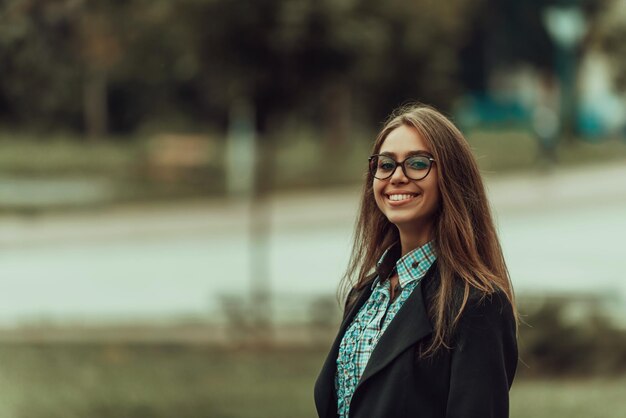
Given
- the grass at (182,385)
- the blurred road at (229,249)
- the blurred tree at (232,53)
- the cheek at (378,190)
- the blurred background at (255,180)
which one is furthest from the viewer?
the blurred road at (229,249)

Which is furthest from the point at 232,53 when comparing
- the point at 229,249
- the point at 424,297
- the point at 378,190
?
the point at 229,249

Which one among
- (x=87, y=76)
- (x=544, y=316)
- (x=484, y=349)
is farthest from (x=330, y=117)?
(x=484, y=349)

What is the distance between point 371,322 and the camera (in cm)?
256

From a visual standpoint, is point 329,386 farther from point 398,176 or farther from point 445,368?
point 398,176

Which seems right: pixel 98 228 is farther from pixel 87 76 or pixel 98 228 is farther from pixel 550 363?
pixel 550 363

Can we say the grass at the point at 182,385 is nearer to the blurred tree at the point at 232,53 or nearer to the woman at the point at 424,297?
the blurred tree at the point at 232,53

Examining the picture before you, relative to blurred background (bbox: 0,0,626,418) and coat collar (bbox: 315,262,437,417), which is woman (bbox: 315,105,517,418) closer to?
coat collar (bbox: 315,262,437,417)

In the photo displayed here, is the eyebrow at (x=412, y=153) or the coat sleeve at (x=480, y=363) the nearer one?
the coat sleeve at (x=480, y=363)

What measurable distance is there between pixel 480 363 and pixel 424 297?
221mm

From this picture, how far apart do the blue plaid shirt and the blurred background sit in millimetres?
1367

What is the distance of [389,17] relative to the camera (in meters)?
9.39

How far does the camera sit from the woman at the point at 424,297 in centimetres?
231

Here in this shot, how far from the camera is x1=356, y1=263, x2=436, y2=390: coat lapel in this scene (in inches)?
93.0

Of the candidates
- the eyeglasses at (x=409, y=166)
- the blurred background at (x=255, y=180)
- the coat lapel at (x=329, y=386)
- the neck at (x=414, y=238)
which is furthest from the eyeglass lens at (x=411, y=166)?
the blurred background at (x=255, y=180)
